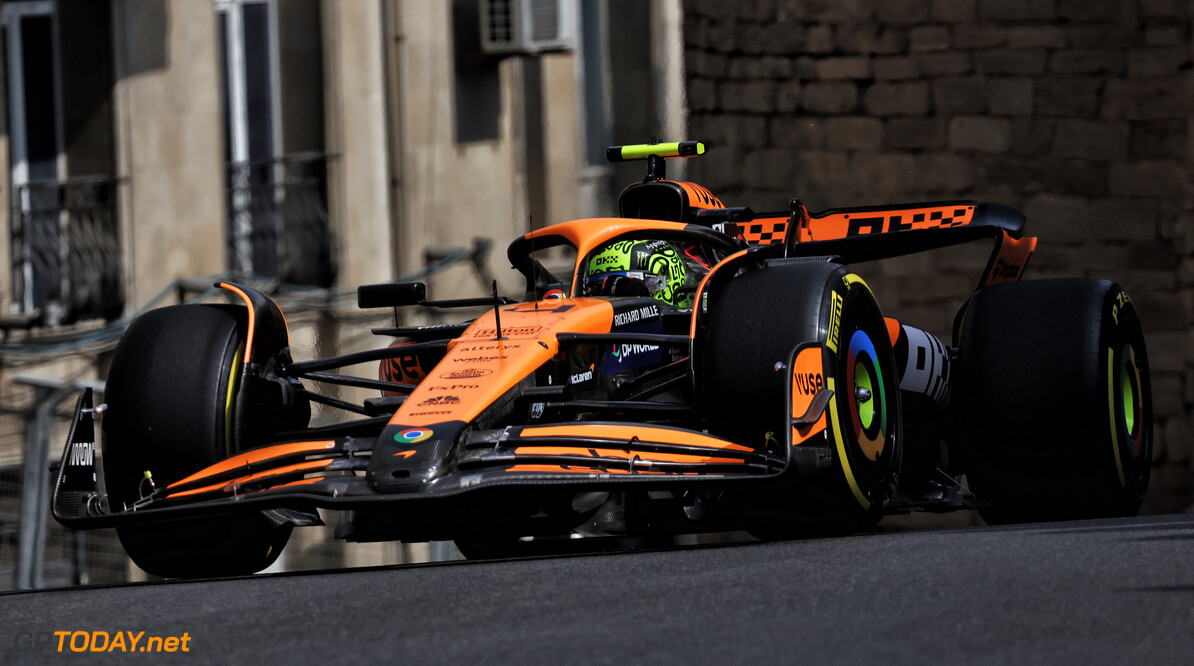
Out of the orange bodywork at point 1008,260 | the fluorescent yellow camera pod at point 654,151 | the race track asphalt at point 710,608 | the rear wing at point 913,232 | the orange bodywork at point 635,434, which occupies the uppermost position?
the fluorescent yellow camera pod at point 654,151

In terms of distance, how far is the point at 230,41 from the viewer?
1297 cm

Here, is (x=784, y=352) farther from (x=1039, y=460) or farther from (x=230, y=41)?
(x=230, y=41)

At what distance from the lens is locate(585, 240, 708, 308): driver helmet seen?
6.46 m

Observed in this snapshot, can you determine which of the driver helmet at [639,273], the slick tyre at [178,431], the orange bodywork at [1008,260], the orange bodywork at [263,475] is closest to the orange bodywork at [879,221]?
the orange bodywork at [1008,260]

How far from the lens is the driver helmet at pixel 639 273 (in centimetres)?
646

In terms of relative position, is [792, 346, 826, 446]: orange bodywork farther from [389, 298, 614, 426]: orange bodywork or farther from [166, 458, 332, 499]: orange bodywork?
[166, 458, 332, 499]: orange bodywork

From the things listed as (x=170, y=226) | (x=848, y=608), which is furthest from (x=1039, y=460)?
(x=170, y=226)

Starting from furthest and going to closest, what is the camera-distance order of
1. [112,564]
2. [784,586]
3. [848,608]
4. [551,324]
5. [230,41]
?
[230,41] → [112,564] → [551,324] → [784,586] → [848,608]

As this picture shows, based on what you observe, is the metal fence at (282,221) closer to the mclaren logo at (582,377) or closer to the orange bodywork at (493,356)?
the orange bodywork at (493,356)

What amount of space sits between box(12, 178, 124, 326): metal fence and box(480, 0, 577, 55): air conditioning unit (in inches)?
117

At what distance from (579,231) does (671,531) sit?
1537 millimetres

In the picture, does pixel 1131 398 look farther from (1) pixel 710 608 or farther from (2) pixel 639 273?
(1) pixel 710 608

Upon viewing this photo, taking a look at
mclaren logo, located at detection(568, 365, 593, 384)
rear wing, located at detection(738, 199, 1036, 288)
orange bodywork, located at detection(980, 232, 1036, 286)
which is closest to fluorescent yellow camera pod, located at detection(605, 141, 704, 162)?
rear wing, located at detection(738, 199, 1036, 288)

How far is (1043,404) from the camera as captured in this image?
5805 millimetres
